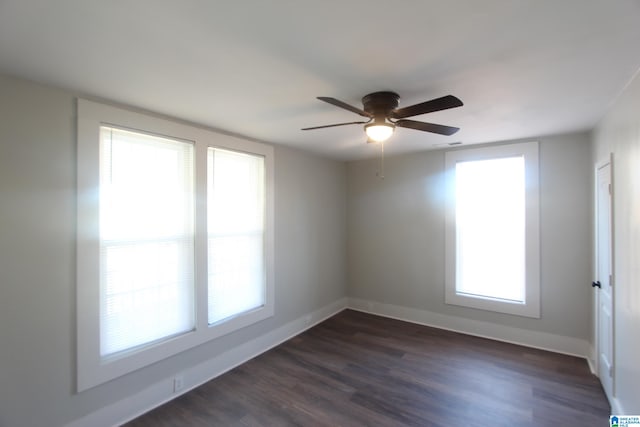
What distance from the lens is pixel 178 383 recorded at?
2730 millimetres

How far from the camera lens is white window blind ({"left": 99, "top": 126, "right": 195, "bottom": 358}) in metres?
2.34

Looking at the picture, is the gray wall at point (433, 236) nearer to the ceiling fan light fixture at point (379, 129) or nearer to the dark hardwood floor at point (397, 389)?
the dark hardwood floor at point (397, 389)

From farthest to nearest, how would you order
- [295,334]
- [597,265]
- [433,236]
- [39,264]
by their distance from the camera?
1. [433,236]
2. [295,334]
3. [597,265]
4. [39,264]

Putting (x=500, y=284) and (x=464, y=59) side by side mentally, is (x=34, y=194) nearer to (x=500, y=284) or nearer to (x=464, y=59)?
(x=464, y=59)

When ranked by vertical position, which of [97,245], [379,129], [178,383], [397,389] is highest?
[379,129]

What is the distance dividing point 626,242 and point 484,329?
7.66ft

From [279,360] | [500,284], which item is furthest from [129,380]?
[500,284]

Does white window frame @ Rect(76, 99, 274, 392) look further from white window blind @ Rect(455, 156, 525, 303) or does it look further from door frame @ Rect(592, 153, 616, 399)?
door frame @ Rect(592, 153, 616, 399)

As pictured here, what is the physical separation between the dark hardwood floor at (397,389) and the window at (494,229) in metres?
0.60

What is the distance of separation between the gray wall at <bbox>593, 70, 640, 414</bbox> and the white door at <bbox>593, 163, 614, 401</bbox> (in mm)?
180

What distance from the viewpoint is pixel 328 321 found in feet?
15.1

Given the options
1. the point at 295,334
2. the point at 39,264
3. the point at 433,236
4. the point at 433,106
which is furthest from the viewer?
the point at 433,236

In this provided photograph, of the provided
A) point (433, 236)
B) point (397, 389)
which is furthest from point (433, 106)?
point (433, 236)

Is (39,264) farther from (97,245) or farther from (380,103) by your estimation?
(380,103)
